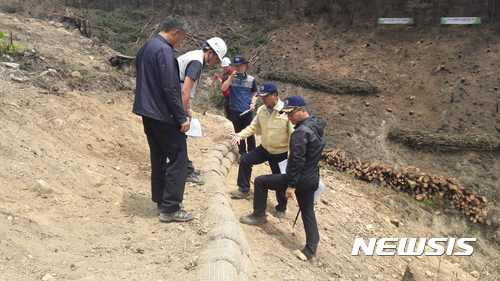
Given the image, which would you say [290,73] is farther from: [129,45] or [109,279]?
[109,279]

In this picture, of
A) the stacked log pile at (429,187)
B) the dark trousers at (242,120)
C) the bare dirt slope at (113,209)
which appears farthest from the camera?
the stacked log pile at (429,187)

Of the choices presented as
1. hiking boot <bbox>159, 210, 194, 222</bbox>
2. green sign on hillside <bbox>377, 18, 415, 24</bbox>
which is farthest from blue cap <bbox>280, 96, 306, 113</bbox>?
green sign on hillside <bbox>377, 18, 415, 24</bbox>

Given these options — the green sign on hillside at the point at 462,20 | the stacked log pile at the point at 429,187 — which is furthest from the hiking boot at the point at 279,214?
the green sign on hillside at the point at 462,20

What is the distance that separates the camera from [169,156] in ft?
12.5

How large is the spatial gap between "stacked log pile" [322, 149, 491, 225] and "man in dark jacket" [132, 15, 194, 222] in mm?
6410

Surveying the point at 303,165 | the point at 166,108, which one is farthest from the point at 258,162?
the point at 166,108

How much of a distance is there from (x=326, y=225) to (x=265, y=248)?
231 centimetres

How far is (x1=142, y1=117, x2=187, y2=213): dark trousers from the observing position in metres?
3.73

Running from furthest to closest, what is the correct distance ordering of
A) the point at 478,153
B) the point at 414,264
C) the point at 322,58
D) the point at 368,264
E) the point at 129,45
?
the point at 129,45
the point at 322,58
the point at 478,153
the point at 414,264
the point at 368,264

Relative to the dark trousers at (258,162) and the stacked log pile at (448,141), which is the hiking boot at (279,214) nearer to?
the dark trousers at (258,162)

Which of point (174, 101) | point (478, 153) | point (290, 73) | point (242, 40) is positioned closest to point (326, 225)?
point (174, 101)

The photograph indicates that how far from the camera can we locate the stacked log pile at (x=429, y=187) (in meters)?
8.54

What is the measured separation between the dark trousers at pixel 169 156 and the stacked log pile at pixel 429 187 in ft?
21.3

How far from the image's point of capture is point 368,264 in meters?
5.38
